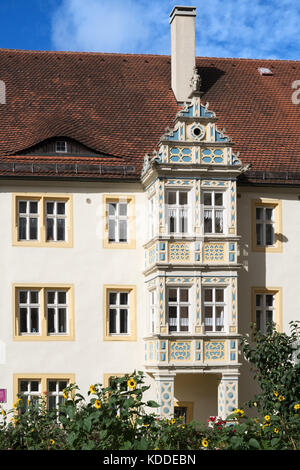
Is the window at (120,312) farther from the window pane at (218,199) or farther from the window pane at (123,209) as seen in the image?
the window pane at (218,199)

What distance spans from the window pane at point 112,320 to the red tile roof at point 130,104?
4.33m

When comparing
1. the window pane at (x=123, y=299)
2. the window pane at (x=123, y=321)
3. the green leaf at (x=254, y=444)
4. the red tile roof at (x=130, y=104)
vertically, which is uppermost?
the red tile roof at (x=130, y=104)

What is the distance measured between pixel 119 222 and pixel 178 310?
11.3ft

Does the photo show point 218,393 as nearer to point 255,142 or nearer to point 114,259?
point 114,259

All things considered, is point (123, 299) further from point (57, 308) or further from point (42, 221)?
point (42, 221)

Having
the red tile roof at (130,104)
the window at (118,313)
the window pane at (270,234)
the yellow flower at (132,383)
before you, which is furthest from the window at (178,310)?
the yellow flower at (132,383)

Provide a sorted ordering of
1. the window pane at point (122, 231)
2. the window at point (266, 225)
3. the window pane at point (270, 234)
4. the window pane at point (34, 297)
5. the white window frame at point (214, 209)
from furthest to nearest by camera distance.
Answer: the window pane at point (270, 234), the window at point (266, 225), the window pane at point (122, 231), the window pane at point (34, 297), the white window frame at point (214, 209)

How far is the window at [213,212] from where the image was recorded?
A: 27562 mm

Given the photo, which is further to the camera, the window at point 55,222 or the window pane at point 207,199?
the window at point 55,222

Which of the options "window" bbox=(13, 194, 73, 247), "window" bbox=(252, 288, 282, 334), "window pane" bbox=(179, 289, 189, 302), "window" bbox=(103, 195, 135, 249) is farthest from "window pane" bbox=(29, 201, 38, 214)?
"window" bbox=(252, 288, 282, 334)

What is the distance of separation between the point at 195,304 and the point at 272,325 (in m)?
3.53

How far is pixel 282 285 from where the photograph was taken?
2883 centimetres

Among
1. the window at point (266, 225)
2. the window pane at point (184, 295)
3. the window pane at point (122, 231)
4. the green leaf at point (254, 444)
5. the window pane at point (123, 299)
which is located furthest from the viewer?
the window at point (266, 225)

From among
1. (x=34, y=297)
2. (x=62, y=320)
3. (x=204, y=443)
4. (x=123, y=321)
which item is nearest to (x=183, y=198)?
(x=123, y=321)
